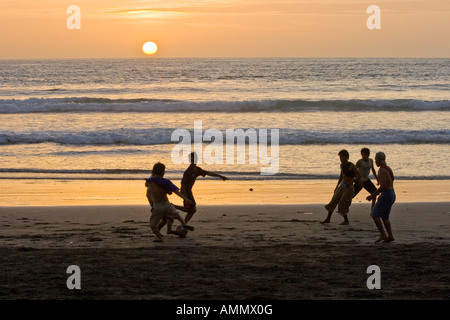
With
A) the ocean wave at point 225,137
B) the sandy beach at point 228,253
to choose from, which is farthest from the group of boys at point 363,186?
the ocean wave at point 225,137

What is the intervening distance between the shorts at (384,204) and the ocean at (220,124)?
318 inches

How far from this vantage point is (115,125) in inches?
1316

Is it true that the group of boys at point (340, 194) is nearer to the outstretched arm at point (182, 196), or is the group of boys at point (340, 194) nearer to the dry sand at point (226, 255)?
the outstretched arm at point (182, 196)

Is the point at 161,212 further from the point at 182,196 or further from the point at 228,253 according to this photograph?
the point at 228,253

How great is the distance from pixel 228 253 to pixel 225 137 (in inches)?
788

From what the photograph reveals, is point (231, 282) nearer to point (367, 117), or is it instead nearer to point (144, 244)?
point (144, 244)

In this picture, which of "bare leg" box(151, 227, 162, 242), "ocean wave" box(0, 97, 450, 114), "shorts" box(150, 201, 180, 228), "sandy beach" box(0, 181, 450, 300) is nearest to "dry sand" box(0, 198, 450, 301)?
"sandy beach" box(0, 181, 450, 300)

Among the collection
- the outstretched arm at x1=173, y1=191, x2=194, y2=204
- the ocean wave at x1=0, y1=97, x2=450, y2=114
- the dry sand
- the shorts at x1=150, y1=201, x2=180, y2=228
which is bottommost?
the dry sand

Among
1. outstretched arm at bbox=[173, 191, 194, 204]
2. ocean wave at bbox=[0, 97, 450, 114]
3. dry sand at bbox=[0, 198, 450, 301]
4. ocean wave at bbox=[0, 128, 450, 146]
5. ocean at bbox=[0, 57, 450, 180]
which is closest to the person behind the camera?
dry sand at bbox=[0, 198, 450, 301]

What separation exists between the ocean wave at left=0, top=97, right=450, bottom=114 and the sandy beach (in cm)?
2721

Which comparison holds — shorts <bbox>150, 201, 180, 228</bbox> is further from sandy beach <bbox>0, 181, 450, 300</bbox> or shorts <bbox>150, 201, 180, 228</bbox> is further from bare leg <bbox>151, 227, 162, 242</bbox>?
sandy beach <bbox>0, 181, 450, 300</bbox>

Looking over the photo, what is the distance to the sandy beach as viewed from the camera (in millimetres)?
7395
